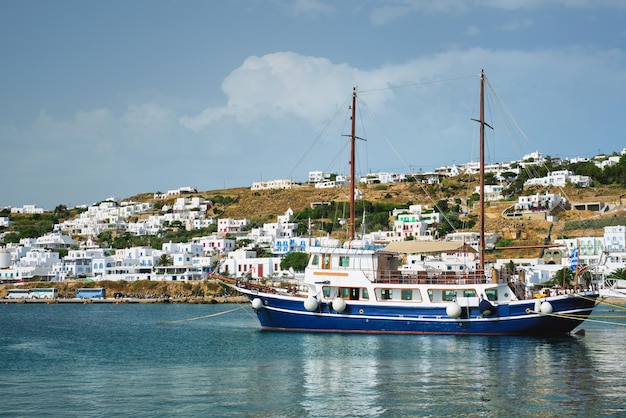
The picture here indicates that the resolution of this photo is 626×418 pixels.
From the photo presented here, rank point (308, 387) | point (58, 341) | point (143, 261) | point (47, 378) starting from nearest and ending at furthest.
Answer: point (308, 387)
point (47, 378)
point (58, 341)
point (143, 261)

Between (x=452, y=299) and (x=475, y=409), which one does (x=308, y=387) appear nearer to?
(x=475, y=409)

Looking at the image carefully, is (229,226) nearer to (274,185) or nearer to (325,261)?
(274,185)

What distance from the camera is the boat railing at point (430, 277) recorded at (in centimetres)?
3588

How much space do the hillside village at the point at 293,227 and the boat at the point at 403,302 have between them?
22824mm

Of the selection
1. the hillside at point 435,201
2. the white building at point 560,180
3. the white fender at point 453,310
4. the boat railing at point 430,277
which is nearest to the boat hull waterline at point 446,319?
the white fender at point 453,310

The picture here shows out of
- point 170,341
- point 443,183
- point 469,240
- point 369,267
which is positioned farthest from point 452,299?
point 443,183

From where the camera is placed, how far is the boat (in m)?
34.9

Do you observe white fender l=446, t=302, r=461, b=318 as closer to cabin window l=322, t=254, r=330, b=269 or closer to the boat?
the boat

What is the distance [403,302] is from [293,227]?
84.4 m

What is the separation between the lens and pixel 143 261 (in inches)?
3915

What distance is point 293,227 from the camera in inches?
4717

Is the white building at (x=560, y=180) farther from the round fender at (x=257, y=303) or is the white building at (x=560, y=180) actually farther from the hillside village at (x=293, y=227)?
the round fender at (x=257, y=303)

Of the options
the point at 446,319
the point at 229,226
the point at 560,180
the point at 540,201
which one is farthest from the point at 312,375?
the point at 560,180

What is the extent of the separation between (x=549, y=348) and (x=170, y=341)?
17.3m
